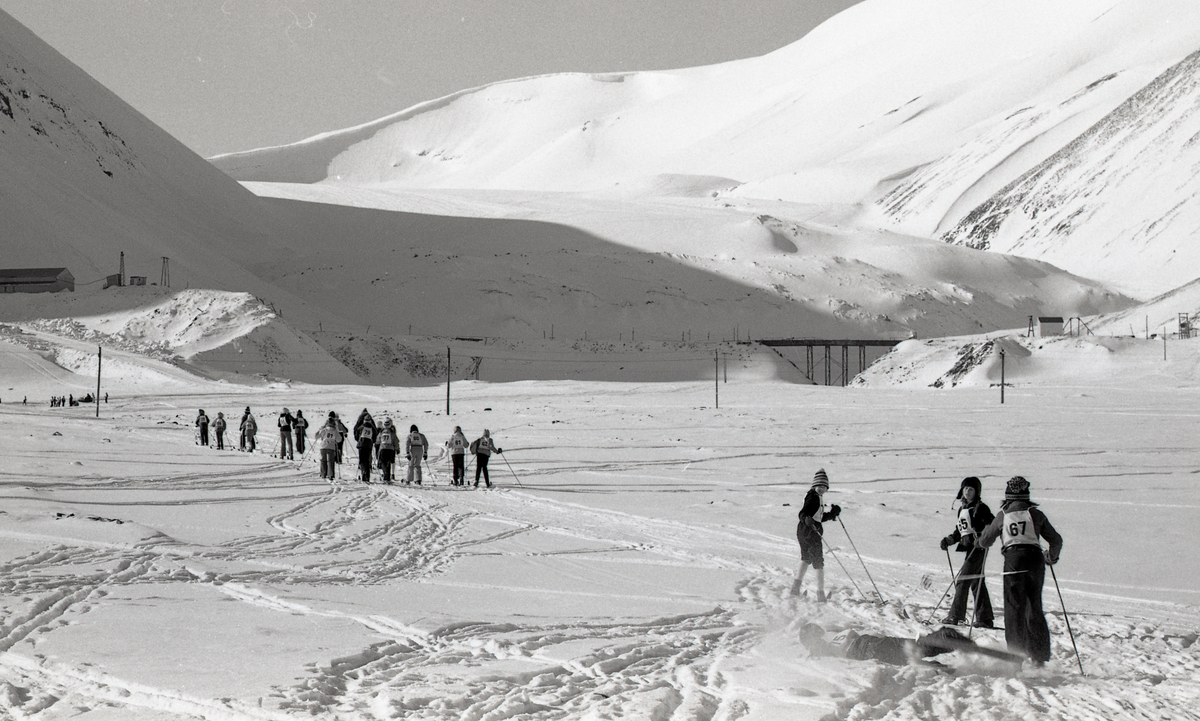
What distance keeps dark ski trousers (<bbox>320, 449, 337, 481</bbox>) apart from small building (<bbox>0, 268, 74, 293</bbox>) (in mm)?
61526

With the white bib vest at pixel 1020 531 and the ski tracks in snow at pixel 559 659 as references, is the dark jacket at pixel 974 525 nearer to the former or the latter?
the ski tracks in snow at pixel 559 659

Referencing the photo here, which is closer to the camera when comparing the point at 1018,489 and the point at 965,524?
the point at 1018,489

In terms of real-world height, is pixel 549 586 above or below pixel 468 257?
below

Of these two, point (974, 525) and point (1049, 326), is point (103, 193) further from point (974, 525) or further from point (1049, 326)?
point (974, 525)

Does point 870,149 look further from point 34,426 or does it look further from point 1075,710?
point 1075,710

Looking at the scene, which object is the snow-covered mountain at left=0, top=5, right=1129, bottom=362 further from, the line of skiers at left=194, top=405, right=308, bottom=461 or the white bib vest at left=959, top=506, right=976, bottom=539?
the white bib vest at left=959, top=506, right=976, bottom=539

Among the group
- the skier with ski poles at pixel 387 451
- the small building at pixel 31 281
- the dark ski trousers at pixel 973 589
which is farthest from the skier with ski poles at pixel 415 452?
the small building at pixel 31 281

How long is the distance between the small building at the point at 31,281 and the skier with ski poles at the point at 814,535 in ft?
243

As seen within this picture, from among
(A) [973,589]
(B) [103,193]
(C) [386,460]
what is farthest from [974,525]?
(B) [103,193]

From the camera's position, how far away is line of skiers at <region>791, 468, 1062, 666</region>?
28.2 feet

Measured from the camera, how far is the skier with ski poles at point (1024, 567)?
337 inches

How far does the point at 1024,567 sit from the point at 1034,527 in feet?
1.04

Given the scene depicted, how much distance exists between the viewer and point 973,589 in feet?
33.2

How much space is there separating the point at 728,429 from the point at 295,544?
20574 millimetres
